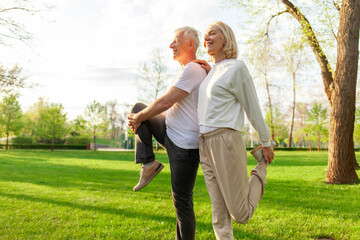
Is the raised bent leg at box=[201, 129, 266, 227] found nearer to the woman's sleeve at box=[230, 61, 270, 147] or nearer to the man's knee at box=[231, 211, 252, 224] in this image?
the man's knee at box=[231, 211, 252, 224]

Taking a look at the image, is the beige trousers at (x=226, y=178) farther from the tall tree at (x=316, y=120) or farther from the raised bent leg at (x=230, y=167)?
the tall tree at (x=316, y=120)

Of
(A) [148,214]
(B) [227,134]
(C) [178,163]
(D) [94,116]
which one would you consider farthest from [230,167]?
(D) [94,116]

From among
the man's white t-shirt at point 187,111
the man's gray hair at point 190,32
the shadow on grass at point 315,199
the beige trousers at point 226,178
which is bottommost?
the shadow on grass at point 315,199

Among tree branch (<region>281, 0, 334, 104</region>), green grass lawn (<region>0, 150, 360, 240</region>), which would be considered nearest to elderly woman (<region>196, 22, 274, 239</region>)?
green grass lawn (<region>0, 150, 360, 240</region>)

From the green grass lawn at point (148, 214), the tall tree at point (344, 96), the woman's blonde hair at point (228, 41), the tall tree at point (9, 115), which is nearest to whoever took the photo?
the woman's blonde hair at point (228, 41)

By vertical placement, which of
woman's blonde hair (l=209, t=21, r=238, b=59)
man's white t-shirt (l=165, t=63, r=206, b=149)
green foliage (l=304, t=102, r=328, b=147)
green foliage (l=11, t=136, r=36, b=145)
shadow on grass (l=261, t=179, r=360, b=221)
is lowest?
shadow on grass (l=261, t=179, r=360, b=221)

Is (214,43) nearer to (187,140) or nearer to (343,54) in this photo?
(187,140)

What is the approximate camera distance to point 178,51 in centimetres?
298

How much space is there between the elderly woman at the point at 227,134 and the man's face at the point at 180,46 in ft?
1.27

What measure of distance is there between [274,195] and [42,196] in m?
5.83

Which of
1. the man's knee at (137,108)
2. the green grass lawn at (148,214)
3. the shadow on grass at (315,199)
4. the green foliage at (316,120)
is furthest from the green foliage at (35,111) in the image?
the man's knee at (137,108)

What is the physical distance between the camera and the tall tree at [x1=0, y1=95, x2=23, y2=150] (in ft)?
129

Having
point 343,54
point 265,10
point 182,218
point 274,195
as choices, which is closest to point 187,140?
point 182,218

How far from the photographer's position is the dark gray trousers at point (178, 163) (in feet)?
9.41
